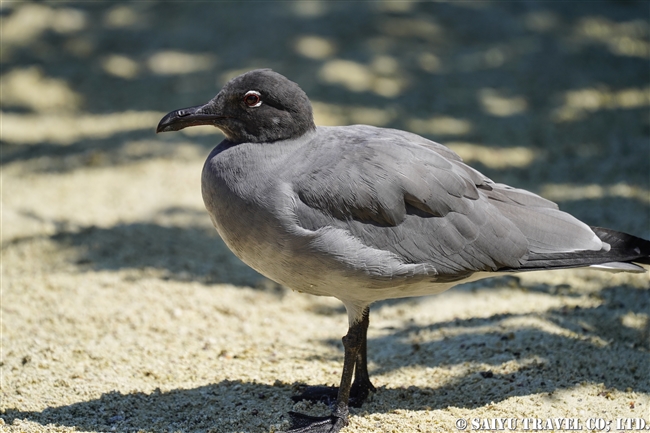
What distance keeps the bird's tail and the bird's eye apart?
1.72 metres

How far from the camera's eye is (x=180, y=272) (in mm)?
6133

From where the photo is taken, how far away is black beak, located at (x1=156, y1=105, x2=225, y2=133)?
4.04 metres

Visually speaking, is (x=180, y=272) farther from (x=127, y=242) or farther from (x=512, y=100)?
(x=512, y=100)

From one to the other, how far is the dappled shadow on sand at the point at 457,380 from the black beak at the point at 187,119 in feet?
5.33

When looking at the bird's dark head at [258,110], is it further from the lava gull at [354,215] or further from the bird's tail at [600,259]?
the bird's tail at [600,259]

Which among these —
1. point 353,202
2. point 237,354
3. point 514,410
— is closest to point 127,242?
point 237,354

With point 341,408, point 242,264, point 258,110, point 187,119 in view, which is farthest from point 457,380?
point 242,264

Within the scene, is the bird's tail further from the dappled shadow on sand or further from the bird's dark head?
the bird's dark head


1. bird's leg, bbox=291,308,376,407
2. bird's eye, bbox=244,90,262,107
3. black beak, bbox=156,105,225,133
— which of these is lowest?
bird's leg, bbox=291,308,376,407

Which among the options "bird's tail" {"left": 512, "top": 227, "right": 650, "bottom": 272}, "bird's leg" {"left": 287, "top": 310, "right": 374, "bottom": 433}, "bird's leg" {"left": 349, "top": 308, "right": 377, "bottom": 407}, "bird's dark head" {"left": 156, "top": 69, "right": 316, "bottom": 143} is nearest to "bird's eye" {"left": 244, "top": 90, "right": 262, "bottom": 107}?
"bird's dark head" {"left": 156, "top": 69, "right": 316, "bottom": 143}

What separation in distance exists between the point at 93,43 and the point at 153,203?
170 inches

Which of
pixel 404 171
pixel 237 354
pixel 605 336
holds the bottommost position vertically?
pixel 237 354

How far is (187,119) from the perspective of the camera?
13.3 feet

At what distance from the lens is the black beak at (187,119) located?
4.04m
